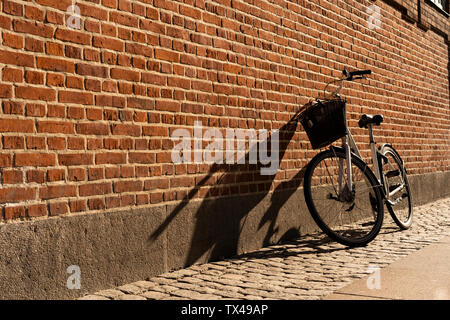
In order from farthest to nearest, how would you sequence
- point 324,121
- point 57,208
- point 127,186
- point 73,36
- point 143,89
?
1. point 324,121
2. point 143,89
3. point 127,186
4. point 73,36
5. point 57,208

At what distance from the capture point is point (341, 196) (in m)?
4.80

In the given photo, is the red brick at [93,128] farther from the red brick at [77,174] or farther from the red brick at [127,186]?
the red brick at [127,186]

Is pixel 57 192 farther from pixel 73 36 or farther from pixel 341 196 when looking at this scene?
pixel 341 196

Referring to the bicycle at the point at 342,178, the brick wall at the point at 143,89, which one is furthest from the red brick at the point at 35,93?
the bicycle at the point at 342,178

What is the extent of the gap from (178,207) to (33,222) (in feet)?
3.86

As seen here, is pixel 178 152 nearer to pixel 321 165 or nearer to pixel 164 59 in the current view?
pixel 164 59

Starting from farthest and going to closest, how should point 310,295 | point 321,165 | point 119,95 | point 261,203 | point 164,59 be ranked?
point 321,165, point 261,203, point 164,59, point 119,95, point 310,295

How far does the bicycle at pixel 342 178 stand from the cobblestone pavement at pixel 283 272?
22cm

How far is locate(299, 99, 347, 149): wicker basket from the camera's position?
459cm

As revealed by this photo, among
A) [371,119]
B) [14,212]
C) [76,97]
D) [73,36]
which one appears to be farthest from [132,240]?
[371,119]

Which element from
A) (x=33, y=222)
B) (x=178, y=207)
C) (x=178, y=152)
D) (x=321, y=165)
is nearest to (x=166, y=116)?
(x=178, y=152)

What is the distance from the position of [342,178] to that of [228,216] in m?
1.28

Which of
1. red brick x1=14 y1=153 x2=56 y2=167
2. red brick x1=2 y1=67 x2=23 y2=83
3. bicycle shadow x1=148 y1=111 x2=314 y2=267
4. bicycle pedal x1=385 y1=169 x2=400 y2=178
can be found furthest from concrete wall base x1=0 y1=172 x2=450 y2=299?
bicycle pedal x1=385 y1=169 x2=400 y2=178
